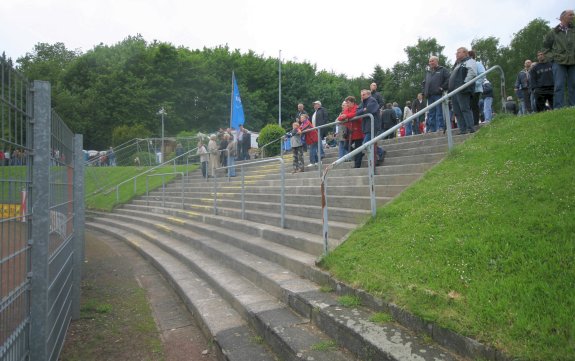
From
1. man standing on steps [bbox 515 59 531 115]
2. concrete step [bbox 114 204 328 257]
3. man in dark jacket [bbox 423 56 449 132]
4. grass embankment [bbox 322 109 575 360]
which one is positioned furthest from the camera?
man standing on steps [bbox 515 59 531 115]

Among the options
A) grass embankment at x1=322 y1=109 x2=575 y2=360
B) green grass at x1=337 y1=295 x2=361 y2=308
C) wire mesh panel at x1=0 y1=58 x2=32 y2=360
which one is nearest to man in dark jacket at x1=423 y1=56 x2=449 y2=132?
grass embankment at x1=322 y1=109 x2=575 y2=360

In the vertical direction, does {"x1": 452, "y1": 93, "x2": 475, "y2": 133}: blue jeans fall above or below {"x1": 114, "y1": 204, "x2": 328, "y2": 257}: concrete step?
above

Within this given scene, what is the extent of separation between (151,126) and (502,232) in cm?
4349

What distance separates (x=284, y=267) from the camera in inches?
198

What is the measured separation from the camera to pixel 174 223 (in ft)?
34.1

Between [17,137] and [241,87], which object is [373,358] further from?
[241,87]

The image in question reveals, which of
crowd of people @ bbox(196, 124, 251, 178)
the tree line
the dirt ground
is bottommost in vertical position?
the dirt ground

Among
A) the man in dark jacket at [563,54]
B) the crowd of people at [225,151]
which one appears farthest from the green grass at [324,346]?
the crowd of people at [225,151]

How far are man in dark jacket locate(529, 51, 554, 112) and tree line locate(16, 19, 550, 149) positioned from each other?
1200 inches

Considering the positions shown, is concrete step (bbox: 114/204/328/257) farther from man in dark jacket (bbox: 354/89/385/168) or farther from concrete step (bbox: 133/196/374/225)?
man in dark jacket (bbox: 354/89/385/168)

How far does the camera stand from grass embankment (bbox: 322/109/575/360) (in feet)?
7.87

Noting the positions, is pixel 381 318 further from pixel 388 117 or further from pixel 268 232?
pixel 388 117

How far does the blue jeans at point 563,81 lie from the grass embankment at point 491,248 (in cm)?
148

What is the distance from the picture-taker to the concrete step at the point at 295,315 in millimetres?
2750
